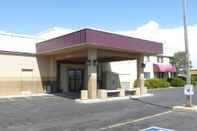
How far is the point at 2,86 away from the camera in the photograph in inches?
880

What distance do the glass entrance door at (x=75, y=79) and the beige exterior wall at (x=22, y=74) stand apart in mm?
2699

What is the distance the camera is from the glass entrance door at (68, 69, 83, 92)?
28.0 m

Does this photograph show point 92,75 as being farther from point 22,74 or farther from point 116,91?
point 22,74

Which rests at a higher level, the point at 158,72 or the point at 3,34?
the point at 3,34

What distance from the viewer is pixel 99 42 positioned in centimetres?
1858

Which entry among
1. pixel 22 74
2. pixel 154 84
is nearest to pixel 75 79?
pixel 22 74

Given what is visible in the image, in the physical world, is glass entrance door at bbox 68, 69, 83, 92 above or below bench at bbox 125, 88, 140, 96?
above

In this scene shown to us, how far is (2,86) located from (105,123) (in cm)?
1380

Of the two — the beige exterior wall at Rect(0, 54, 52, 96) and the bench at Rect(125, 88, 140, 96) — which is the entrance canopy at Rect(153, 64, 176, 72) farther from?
the beige exterior wall at Rect(0, 54, 52, 96)

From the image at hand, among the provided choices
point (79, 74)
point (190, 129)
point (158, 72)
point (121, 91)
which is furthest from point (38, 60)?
point (158, 72)

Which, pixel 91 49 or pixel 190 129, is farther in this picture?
pixel 91 49

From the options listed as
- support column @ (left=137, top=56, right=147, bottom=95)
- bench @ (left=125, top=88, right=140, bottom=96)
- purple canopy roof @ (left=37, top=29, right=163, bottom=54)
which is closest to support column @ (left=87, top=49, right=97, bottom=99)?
purple canopy roof @ (left=37, top=29, right=163, bottom=54)

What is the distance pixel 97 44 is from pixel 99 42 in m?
0.23

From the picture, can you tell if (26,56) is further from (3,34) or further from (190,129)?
(190,129)
